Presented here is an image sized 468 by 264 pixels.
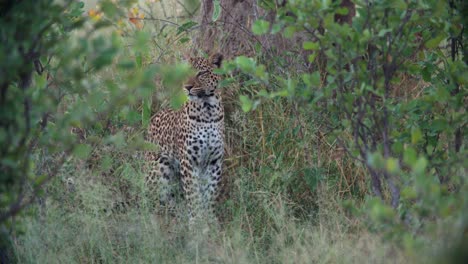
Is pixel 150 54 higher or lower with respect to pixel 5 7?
lower

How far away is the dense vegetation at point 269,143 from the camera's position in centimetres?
347

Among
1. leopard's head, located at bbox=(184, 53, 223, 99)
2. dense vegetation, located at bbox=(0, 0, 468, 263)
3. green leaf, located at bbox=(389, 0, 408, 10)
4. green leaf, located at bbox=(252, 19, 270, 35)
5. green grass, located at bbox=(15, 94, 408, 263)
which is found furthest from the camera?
leopard's head, located at bbox=(184, 53, 223, 99)

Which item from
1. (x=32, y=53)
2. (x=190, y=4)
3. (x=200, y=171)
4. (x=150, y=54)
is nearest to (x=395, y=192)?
(x=32, y=53)

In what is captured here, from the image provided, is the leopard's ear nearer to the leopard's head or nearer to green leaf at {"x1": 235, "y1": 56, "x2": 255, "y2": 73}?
the leopard's head

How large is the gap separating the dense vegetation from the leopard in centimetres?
17

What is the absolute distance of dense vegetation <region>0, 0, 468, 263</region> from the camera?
137 inches

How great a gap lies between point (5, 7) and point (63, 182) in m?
2.28

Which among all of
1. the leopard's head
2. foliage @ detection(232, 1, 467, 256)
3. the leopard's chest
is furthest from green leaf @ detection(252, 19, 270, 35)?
the leopard's chest

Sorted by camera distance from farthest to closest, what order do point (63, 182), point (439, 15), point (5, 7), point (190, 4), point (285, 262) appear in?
point (190, 4) < point (63, 182) < point (285, 262) < point (439, 15) < point (5, 7)

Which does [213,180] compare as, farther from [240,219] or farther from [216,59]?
[240,219]

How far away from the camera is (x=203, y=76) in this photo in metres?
6.77

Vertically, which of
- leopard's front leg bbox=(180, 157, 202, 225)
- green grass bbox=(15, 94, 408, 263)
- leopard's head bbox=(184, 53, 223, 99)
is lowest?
leopard's front leg bbox=(180, 157, 202, 225)

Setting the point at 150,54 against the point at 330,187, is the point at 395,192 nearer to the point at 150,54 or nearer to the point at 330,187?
the point at 330,187

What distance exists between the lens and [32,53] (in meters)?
3.77
